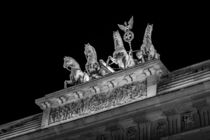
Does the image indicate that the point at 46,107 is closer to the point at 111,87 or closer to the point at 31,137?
the point at 31,137

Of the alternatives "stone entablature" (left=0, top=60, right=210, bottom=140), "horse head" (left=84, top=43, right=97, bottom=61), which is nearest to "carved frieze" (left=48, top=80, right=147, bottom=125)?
"stone entablature" (left=0, top=60, right=210, bottom=140)

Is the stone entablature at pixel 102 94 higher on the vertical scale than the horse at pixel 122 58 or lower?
lower

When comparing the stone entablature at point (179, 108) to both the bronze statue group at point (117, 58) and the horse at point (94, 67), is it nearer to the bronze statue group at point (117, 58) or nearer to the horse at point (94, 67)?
the bronze statue group at point (117, 58)

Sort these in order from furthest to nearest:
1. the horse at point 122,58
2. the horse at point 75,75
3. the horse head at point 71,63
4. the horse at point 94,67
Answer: the horse head at point 71,63
the horse at point 75,75
the horse at point 94,67
the horse at point 122,58

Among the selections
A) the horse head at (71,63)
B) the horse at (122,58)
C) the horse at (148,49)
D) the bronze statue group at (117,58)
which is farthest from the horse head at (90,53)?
the horse at (148,49)

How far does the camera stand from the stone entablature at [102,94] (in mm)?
18641

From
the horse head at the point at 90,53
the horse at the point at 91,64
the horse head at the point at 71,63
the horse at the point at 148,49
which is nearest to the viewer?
the horse at the point at 148,49

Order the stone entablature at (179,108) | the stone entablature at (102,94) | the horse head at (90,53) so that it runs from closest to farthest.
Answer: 1. the stone entablature at (179,108)
2. the stone entablature at (102,94)
3. the horse head at (90,53)

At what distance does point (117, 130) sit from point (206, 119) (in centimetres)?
361

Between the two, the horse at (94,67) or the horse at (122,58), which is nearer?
the horse at (122,58)

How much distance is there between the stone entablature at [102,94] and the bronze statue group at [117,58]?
890 mm

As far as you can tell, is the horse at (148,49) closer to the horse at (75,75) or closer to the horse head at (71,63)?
the horse at (75,75)

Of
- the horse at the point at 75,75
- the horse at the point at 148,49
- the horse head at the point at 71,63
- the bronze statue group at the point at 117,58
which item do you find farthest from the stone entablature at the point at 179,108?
the horse head at the point at 71,63

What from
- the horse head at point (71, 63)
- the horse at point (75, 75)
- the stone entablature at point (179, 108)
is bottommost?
the stone entablature at point (179, 108)
